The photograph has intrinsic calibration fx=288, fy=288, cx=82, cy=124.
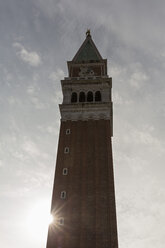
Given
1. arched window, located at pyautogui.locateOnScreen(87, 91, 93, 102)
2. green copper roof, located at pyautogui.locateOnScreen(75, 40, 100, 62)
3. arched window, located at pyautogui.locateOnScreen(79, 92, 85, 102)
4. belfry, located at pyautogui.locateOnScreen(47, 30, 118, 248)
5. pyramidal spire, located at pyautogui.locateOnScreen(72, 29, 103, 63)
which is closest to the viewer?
belfry, located at pyautogui.locateOnScreen(47, 30, 118, 248)

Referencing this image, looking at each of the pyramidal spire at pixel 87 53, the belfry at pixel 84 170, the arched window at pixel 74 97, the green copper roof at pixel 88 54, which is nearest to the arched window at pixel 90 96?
the belfry at pixel 84 170

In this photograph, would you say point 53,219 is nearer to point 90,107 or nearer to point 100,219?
point 100,219

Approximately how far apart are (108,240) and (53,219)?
690 cm

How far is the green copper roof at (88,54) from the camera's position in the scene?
61394 mm

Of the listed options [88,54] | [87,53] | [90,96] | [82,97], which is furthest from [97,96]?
[87,53]

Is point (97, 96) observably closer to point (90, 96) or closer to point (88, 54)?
point (90, 96)

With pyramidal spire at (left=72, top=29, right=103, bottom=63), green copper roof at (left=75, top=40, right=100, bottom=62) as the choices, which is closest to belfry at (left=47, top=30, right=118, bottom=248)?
pyramidal spire at (left=72, top=29, right=103, bottom=63)

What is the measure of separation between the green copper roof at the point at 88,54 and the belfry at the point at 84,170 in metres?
5.24

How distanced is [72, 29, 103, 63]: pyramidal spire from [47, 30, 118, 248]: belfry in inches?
182

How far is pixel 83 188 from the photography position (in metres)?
37.2

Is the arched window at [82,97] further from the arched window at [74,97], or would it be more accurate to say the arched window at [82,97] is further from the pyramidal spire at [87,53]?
the pyramidal spire at [87,53]

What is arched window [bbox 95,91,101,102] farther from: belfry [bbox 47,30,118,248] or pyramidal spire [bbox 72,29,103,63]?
pyramidal spire [bbox 72,29,103,63]

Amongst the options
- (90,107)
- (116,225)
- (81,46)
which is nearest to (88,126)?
(90,107)

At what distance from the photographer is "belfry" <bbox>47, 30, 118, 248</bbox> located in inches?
1292
